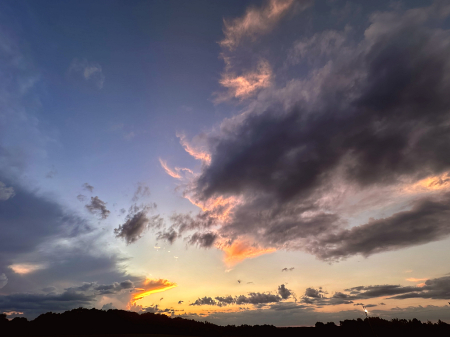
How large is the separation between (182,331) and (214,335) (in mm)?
22115

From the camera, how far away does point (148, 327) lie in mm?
163875

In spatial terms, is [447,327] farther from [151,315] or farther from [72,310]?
[72,310]

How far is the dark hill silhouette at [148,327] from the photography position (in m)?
124

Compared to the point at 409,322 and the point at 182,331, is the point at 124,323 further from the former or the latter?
the point at 409,322

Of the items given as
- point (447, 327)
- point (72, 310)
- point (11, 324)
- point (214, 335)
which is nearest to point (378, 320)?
point (447, 327)

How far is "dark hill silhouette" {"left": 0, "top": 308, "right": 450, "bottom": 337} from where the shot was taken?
12400cm

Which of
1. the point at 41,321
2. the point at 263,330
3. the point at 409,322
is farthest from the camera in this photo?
the point at 263,330

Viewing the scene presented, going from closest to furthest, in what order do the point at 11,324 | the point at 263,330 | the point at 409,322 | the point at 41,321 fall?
the point at 11,324
the point at 41,321
the point at 409,322
the point at 263,330

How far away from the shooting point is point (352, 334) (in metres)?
157

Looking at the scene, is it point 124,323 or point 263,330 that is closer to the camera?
point 124,323

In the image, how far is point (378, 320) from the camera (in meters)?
164

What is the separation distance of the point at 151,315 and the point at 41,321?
74921 mm

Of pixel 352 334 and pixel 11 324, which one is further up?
pixel 11 324

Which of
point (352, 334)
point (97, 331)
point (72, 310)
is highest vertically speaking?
point (72, 310)
